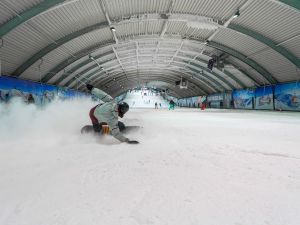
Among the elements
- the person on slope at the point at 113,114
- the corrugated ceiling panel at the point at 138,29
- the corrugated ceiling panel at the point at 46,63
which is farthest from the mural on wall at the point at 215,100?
the person on slope at the point at 113,114

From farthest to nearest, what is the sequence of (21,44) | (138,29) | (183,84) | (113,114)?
(183,84)
(138,29)
(21,44)
(113,114)

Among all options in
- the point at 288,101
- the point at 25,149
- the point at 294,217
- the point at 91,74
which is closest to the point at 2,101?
the point at 25,149

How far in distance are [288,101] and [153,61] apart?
19499 mm

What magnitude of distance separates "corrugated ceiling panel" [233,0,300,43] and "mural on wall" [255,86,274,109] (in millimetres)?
10812

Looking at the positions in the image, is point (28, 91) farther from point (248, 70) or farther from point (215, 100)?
point (215, 100)

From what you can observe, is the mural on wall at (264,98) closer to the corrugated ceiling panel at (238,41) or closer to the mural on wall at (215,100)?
the corrugated ceiling panel at (238,41)

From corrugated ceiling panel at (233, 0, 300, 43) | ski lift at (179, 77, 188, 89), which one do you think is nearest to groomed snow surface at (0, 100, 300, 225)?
corrugated ceiling panel at (233, 0, 300, 43)

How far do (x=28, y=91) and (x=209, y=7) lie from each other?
17.0 metres

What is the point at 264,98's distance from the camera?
30188mm

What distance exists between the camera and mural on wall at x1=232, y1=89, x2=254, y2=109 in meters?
33.3

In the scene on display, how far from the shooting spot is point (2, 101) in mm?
16938

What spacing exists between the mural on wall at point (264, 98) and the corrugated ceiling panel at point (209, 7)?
1520 centimetres

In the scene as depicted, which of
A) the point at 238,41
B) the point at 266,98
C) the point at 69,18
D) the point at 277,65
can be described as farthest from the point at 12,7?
the point at 266,98

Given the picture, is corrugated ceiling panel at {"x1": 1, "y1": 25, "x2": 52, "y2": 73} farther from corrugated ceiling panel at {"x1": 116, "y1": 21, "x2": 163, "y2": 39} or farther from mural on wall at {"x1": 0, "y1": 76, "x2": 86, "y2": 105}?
corrugated ceiling panel at {"x1": 116, "y1": 21, "x2": 163, "y2": 39}
